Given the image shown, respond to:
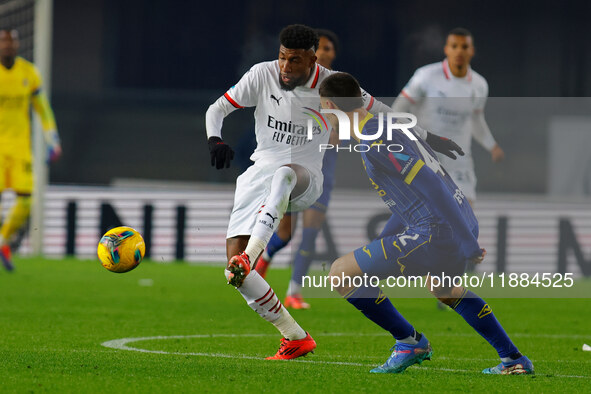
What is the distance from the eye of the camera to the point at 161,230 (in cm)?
1531

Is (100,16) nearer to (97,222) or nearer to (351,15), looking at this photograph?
(351,15)

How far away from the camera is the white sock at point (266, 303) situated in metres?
5.64

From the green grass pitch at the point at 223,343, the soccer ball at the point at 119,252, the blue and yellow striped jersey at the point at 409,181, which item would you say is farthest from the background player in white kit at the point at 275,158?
the blue and yellow striped jersey at the point at 409,181

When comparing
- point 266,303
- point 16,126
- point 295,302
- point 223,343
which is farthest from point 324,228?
point 266,303

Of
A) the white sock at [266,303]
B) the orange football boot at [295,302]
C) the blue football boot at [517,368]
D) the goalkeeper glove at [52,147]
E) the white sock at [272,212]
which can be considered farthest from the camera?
the goalkeeper glove at [52,147]

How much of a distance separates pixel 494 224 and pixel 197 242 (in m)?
4.31

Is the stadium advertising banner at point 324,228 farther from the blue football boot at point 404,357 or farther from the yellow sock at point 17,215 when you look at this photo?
the blue football boot at point 404,357

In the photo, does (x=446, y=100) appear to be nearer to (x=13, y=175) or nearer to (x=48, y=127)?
(x=48, y=127)

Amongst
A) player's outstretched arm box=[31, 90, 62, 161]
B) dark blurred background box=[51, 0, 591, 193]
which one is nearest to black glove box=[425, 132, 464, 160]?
player's outstretched arm box=[31, 90, 62, 161]

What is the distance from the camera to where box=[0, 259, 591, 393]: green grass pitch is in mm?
4754

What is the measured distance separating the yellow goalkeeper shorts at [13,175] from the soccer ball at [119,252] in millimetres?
6361

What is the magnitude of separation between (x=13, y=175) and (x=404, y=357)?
7.65 m

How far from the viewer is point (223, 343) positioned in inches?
255

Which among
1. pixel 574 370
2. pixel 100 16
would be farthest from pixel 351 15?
pixel 574 370
